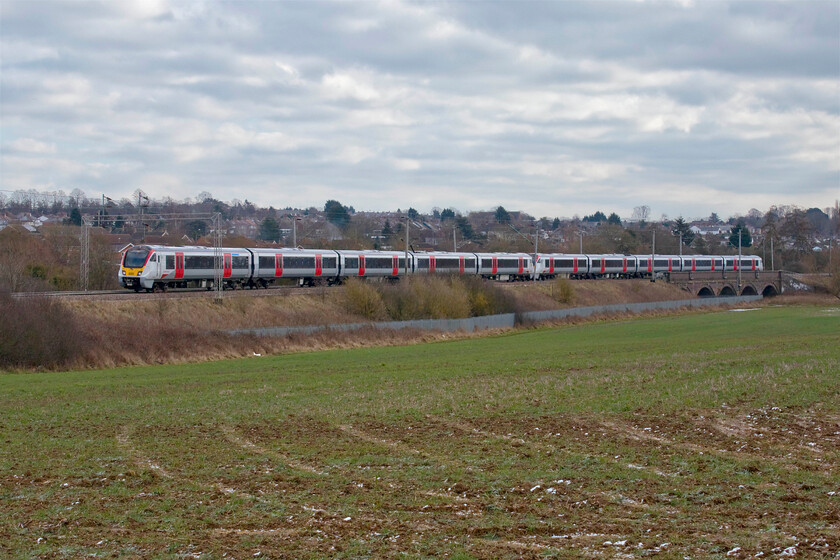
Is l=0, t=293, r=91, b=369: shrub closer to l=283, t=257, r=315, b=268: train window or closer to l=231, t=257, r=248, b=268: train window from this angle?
l=231, t=257, r=248, b=268: train window

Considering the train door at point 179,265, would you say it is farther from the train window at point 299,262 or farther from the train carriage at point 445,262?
the train carriage at point 445,262

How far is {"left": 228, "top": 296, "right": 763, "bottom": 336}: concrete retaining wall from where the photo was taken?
47078 millimetres

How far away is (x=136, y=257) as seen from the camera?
4950 centimetres

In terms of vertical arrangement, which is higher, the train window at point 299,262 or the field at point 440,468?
the train window at point 299,262

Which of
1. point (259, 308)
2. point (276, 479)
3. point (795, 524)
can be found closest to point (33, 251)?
point (259, 308)

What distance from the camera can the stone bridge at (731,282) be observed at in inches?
3989

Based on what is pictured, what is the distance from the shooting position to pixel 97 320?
1607 inches

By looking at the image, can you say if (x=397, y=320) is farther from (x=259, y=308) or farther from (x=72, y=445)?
(x=72, y=445)

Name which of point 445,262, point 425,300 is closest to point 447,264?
point 445,262

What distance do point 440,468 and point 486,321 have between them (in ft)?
165

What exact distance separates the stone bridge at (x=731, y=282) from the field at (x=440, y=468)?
265 ft

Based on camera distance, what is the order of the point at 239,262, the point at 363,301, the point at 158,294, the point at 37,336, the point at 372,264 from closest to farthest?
the point at 37,336, the point at 158,294, the point at 239,262, the point at 363,301, the point at 372,264

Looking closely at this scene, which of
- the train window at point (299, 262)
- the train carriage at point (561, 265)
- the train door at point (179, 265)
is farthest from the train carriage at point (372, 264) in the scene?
the train carriage at point (561, 265)

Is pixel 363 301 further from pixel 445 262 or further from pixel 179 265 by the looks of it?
pixel 445 262
